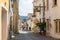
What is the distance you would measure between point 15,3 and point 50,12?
7871 mm

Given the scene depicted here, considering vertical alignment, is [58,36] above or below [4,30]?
below

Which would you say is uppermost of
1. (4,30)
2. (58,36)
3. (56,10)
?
(56,10)

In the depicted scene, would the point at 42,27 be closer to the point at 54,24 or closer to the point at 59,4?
the point at 54,24

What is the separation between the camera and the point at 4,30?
12.3 m

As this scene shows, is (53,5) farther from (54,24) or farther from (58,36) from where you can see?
(58,36)

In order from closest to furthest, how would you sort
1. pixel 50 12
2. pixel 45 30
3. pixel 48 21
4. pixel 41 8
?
pixel 50 12, pixel 48 21, pixel 45 30, pixel 41 8

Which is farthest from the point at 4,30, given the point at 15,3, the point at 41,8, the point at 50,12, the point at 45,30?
the point at 41,8

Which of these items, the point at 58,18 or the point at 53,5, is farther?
the point at 53,5

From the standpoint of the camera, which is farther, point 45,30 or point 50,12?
point 45,30

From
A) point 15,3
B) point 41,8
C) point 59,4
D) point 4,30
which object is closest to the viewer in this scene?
point 4,30

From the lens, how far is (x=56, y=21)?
2350cm

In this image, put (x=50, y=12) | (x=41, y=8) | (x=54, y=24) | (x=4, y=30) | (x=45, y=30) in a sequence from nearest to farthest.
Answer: (x=4, y=30)
(x=54, y=24)
(x=50, y=12)
(x=45, y=30)
(x=41, y=8)

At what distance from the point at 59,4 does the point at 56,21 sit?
7.34 feet

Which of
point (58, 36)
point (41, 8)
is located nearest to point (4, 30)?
point (58, 36)
